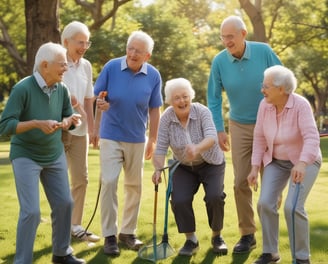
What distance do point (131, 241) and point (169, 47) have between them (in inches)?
862

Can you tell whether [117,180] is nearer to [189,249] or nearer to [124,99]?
[124,99]

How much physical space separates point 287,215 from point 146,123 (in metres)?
1.67

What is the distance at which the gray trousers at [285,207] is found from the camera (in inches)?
168

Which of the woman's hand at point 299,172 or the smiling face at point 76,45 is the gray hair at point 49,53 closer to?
the smiling face at point 76,45

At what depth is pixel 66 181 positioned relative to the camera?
448cm

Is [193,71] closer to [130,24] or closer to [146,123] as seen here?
[130,24]

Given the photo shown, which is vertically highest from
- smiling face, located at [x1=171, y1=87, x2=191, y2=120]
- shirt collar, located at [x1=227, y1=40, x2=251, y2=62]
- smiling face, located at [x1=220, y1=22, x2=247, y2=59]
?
smiling face, located at [x1=220, y1=22, x2=247, y2=59]

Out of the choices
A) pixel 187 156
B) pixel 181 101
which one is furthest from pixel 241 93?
pixel 187 156

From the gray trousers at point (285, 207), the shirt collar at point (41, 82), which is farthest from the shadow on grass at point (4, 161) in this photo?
the gray trousers at point (285, 207)

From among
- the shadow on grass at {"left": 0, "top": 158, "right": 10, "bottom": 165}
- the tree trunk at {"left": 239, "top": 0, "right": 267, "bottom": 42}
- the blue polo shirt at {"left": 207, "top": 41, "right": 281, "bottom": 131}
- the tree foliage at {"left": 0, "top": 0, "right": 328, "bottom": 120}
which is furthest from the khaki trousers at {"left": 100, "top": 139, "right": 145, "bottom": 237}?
the tree foliage at {"left": 0, "top": 0, "right": 328, "bottom": 120}

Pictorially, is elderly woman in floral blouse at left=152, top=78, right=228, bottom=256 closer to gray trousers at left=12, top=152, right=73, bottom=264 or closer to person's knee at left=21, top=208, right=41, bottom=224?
gray trousers at left=12, top=152, right=73, bottom=264

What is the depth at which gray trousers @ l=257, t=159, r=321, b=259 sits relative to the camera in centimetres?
→ 426

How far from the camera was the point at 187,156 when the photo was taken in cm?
480

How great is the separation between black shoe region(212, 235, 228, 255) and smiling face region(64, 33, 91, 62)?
199 cm
